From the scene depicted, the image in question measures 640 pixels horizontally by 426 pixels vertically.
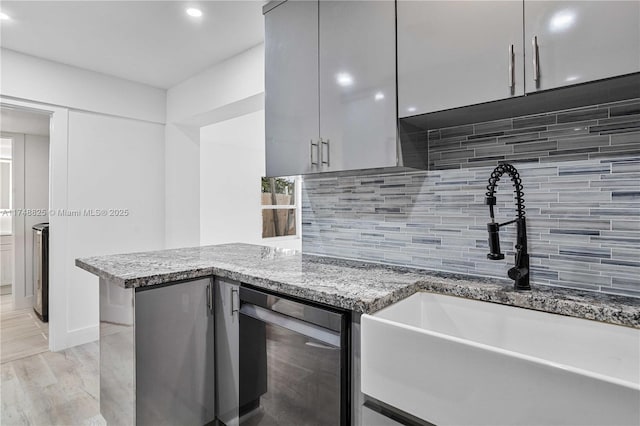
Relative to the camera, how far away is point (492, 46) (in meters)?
1.23

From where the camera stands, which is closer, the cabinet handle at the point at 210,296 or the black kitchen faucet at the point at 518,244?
the black kitchen faucet at the point at 518,244

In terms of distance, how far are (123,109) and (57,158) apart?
2.43 ft

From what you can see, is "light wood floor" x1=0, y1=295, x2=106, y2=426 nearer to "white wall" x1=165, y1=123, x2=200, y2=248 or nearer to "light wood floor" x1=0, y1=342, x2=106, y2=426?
"light wood floor" x1=0, y1=342, x2=106, y2=426

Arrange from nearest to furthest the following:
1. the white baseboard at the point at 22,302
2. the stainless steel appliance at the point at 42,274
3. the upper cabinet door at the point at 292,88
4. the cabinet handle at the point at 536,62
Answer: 1. the cabinet handle at the point at 536,62
2. the upper cabinet door at the point at 292,88
3. the stainless steel appliance at the point at 42,274
4. the white baseboard at the point at 22,302

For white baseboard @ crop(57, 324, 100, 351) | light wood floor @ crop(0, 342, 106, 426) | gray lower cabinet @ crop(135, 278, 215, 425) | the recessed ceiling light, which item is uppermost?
the recessed ceiling light

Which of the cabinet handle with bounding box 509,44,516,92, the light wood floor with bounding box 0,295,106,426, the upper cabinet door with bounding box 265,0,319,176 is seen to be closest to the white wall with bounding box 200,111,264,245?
the light wood floor with bounding box 0,295,106,426

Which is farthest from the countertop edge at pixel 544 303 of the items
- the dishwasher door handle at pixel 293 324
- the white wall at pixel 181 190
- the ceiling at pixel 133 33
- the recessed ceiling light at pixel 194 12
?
the white wall at pixel 181 190

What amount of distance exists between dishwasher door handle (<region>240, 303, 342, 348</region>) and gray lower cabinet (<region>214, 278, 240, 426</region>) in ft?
0.29

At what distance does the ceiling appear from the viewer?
85.8 inches

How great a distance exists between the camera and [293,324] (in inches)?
54.6

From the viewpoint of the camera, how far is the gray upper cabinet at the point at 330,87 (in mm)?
1527

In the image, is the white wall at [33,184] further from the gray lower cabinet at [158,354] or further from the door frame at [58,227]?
the gray lower cabinet at [158,354]

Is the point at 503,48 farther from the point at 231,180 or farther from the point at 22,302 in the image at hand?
the point at 22,302

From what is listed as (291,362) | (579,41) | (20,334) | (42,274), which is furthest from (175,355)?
(42,274)
